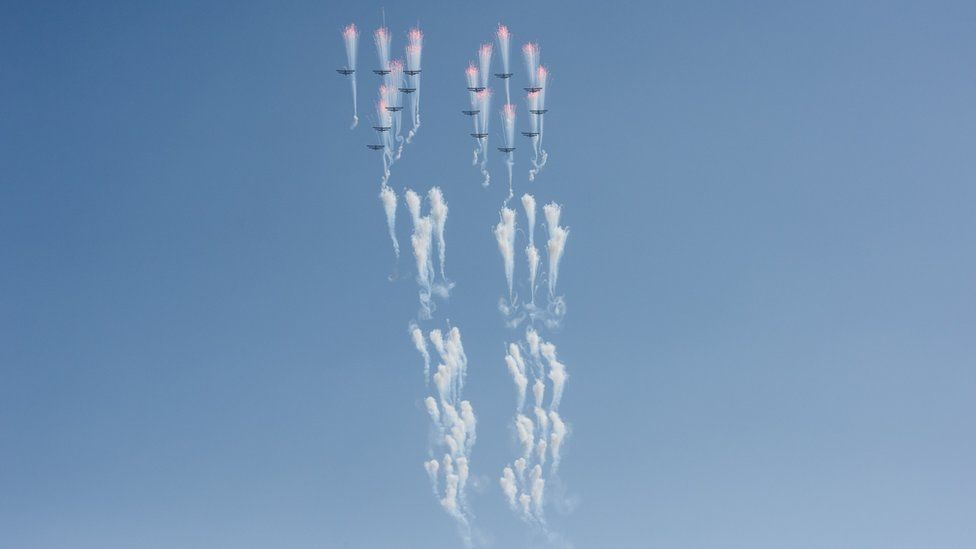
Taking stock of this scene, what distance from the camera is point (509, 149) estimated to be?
123062 millimetres

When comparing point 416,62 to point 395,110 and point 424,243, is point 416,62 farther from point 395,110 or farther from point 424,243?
point 424,243

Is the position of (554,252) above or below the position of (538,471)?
above

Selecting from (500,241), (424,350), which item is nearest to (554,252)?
(500,241)

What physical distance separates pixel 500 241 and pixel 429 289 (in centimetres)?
645

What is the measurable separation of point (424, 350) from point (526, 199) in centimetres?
1375

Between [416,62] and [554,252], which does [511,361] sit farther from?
[416,62]

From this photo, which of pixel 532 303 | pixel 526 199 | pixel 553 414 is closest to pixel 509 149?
pixel 526 199

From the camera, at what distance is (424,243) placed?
122125mm

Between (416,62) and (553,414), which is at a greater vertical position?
(416,62)

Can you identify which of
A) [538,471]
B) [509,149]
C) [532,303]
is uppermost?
[509,149]

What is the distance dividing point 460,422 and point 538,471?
6.92 meters

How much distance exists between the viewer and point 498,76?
121 m

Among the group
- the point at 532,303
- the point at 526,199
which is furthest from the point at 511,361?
the point at 526,199

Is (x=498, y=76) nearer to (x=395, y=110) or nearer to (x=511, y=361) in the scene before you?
(x=395, y=110)
